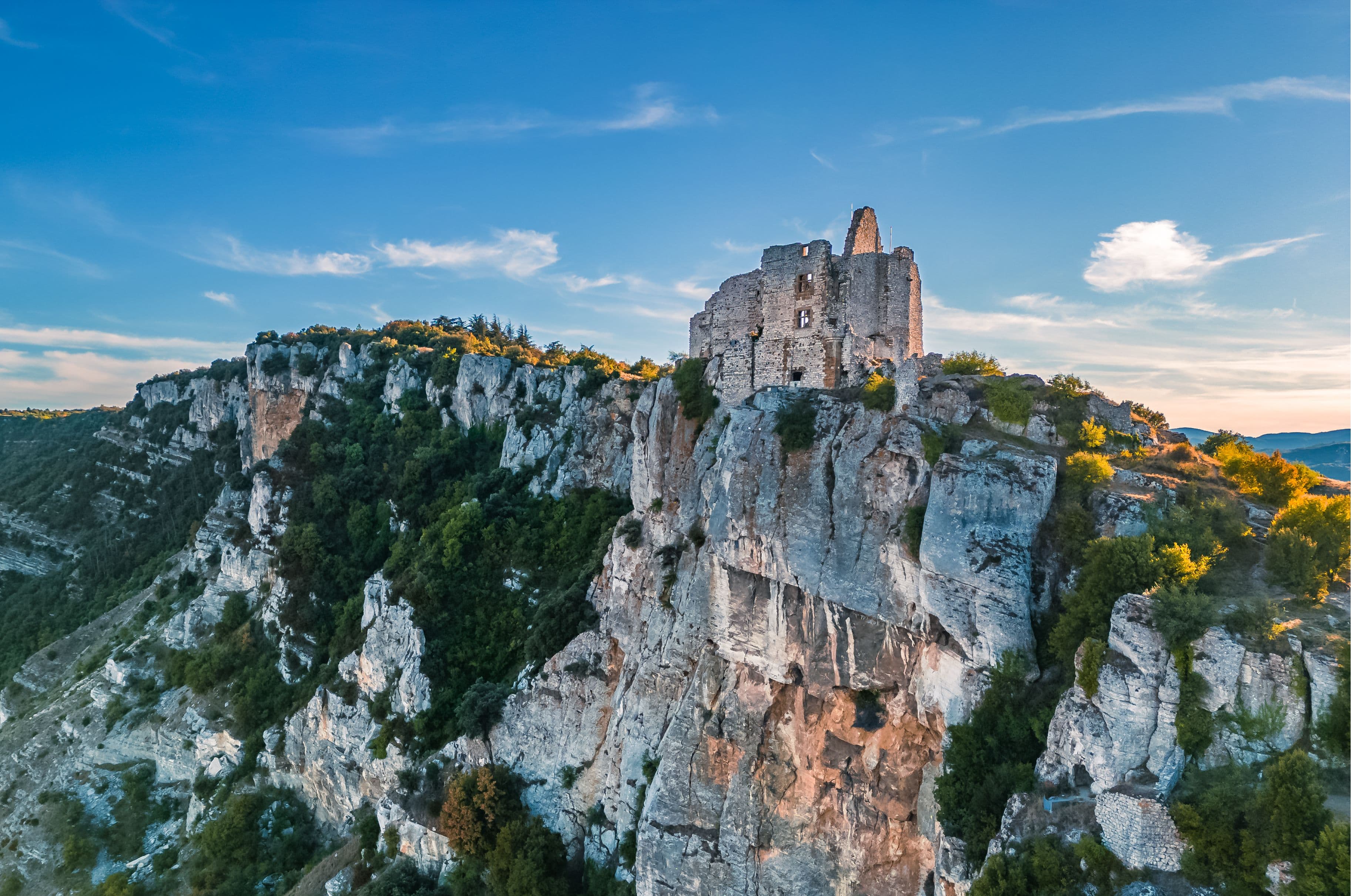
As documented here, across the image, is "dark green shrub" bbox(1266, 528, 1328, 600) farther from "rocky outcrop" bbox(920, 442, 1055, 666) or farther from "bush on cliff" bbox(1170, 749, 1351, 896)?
"rocky outcrop" bbox(920, 442, 1055, 666)

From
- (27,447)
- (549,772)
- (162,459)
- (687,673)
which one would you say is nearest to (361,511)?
(549,772)

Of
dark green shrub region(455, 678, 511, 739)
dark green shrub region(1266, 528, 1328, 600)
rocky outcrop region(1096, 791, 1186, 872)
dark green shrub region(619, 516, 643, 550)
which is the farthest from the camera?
dark green shrub region(455, 678, 511, 739)

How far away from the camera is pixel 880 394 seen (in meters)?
20.6

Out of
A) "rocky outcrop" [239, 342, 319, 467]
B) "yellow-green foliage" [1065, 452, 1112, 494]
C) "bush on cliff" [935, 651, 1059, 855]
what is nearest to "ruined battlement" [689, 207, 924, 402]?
"yellow-green foliage" [1065, 452, 1112, 494]

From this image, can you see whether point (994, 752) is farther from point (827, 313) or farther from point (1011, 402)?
point (827, 313)

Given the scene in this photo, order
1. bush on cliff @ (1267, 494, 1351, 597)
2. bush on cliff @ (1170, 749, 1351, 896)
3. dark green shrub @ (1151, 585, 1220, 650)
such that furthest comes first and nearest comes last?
bush on cliff @ (1267, 494, 1351, 597)
dark green shrub @ (1151, 585, 1220, 650)
bush on cliff @ (1170, 749, 1351, 896)

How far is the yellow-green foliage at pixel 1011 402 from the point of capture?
19.2 m

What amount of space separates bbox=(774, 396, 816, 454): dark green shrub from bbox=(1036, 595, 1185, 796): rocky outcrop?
33.3 feet

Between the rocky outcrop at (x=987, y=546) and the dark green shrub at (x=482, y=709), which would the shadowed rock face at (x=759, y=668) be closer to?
the rocky outcrop at (x=987, y=546)

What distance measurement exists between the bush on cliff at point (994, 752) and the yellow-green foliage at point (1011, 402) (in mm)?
7280

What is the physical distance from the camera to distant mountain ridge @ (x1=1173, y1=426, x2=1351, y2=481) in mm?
21516

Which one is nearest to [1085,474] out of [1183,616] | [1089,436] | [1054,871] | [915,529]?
[1089,436]

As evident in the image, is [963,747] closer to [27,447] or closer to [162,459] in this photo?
[162,459]

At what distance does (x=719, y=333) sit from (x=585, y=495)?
15993mm
